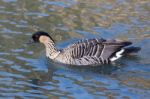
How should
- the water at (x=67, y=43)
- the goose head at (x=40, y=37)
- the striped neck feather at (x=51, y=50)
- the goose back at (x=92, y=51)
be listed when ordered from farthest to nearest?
the striped neck feather at (x=51, y=50), the goose head at (x=40, y=37), the goose back at (x=92, y=51), the water at (x=67, y=43)

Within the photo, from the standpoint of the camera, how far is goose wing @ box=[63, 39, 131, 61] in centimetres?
1619

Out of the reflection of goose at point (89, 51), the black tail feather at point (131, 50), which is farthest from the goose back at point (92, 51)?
the black tail feather at point (131, 50)

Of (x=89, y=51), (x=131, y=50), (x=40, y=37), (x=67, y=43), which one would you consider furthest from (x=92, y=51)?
(x=40, y=37)

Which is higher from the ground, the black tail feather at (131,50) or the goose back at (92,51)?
the black tail feather at (131,50)

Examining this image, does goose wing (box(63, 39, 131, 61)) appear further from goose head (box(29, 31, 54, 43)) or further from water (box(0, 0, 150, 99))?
goose head (box(29, 31, 54, 43))

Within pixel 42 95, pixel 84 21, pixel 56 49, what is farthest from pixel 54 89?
pixel 84 21

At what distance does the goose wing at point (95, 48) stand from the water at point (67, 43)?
0.42 meters

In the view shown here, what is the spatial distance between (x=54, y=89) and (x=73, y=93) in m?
0.54

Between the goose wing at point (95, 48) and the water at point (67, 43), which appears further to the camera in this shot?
the goose wing at point (95, 48)

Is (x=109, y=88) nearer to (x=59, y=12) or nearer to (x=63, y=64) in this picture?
(x=63, y=64)

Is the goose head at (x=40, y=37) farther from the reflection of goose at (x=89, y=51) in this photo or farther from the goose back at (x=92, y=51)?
the goose back at (x=92, y=51)

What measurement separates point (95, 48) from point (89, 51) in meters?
0.20

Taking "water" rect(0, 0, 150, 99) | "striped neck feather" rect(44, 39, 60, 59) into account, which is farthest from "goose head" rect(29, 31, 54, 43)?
"water" rect(0, 0, 150, 99)

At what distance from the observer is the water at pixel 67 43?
1388 cm
